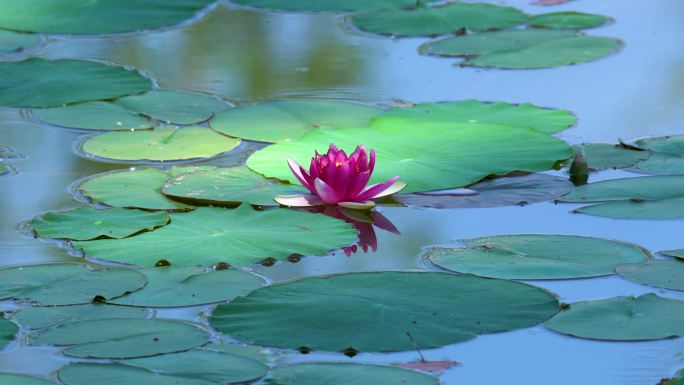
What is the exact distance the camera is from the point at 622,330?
2342mm

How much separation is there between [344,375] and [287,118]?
1.76 m

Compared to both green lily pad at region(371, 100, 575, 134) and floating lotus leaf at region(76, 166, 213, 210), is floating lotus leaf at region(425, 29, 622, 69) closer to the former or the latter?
green lily pad at region(371, 100, 575, 134)

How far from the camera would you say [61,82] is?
411cm

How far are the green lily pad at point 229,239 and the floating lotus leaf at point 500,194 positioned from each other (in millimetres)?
308

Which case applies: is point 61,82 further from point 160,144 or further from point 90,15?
point 90,15

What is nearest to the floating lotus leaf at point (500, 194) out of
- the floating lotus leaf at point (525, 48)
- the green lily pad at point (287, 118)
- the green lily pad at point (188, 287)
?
the green lily pad at point (287, 118)

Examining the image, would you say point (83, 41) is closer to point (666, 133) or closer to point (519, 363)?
point (666, 133)

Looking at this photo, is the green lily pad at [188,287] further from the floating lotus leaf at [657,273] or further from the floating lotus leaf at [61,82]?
the floating lotus leaf at [61,82]

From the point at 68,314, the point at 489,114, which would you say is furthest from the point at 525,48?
Result: the point at 68,314

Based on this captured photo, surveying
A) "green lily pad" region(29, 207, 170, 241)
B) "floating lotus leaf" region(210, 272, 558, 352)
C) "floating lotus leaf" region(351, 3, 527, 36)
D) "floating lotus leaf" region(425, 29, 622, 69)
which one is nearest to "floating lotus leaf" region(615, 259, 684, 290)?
"floating lotus leaf" region(210, 272, 558, 352)

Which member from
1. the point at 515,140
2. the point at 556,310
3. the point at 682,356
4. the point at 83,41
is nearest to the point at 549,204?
the point at 515,140

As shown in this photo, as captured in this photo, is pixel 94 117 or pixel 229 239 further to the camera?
pixel 94 117

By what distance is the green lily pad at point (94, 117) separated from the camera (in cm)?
376

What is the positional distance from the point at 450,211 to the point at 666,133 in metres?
0.93
